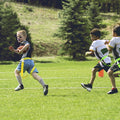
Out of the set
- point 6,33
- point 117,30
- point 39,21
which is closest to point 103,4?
point 39,21

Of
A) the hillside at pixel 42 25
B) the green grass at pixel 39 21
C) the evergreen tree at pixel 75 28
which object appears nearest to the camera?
the evergreen tree at pixel 75 28

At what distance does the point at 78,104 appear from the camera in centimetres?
790

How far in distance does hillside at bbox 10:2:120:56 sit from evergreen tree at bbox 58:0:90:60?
3.99 m

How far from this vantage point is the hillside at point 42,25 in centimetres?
5806

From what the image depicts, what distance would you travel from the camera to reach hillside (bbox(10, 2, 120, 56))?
5806cm

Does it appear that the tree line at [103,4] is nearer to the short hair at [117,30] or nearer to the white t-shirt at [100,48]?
the white t-shirt at [100,48]

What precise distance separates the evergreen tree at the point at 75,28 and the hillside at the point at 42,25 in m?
3.99

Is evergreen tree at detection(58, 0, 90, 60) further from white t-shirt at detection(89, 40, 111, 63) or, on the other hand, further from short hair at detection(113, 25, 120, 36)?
short hair at detection(113, 25, 120, 36)

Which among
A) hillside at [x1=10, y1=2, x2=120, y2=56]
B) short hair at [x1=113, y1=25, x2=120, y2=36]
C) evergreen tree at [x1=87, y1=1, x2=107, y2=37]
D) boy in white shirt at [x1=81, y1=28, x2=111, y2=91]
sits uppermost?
short hair at [x1=113, y1=25, x2=120, y2=36]

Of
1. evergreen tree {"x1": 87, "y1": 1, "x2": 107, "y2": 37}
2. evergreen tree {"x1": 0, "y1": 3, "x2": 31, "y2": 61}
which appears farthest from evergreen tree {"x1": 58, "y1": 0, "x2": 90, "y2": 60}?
evergreen tree {"x1": 0, "y1": 3, "x2": 31, "y2": 61}

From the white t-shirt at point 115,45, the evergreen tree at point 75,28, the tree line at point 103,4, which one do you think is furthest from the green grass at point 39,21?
the white t-shirt at point 115,45

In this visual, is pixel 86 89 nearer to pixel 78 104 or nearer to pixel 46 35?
pixel 78 104

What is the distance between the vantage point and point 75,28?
48.7m

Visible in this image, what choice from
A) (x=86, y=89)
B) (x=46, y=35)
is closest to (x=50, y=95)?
(x=86, y=89)
